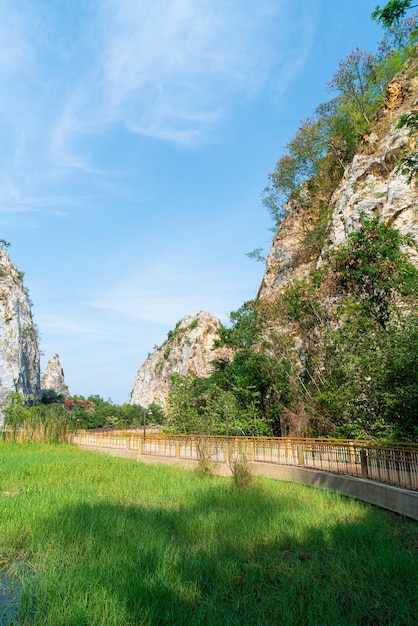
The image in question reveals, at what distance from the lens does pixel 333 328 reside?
2111 cm

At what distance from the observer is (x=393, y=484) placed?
29.6 ft

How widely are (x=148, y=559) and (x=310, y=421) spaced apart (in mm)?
16244

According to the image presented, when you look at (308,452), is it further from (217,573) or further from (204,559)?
(217,573)

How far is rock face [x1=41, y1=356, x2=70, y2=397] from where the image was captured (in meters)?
73.4

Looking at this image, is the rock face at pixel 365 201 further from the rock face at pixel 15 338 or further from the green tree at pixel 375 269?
the rock face at pixel 15 338

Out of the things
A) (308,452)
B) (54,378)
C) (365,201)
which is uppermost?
(365,201)

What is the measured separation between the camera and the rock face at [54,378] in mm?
73375

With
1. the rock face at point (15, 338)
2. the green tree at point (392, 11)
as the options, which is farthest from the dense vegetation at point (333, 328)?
the rock face at point (15, 338)

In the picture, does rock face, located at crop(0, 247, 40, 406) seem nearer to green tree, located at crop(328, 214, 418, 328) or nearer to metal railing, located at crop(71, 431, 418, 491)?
metal railing, located at crop(71, 431, 418, 491)

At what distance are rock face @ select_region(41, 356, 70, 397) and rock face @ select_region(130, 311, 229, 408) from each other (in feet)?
51.0

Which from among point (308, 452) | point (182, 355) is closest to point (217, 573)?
A: point (308, 452)

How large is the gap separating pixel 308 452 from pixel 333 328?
365 inches

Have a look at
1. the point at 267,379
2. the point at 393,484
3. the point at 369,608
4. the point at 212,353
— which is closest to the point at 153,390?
the point at 212,353

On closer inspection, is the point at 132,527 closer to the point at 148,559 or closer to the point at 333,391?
the point at 148,559
